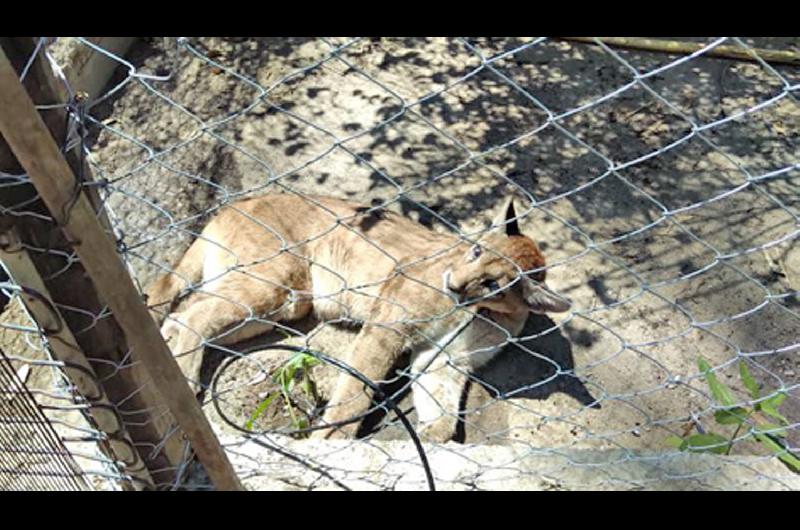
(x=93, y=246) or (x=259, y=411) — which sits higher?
(x=93, y=246)

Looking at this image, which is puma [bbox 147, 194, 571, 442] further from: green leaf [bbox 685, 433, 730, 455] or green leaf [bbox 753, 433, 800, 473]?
green leaf [bbox 753, 433, 800, 473]

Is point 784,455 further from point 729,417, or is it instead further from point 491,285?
point 491,285

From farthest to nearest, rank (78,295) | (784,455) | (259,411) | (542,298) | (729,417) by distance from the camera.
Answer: (542,298), (259,411), (729,417), (784,455), (78,295)

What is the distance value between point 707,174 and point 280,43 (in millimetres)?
2756

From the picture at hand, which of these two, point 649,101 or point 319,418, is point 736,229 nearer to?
point 649,101

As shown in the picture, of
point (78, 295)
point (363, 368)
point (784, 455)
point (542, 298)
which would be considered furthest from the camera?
point (363, 368)

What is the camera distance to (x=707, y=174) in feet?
15.3

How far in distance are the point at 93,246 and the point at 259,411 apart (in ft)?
6.13

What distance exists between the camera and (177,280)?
3930 millimetres

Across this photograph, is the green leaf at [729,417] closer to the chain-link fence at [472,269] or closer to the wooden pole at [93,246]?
the chain-link fence at [472,269]

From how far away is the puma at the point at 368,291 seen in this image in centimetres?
364

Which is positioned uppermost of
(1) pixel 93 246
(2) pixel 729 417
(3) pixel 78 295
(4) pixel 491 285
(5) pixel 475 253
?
(1) pixel 93 246

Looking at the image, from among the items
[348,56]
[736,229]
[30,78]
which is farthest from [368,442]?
[348,56]

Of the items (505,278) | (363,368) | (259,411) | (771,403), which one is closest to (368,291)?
(363,368)
